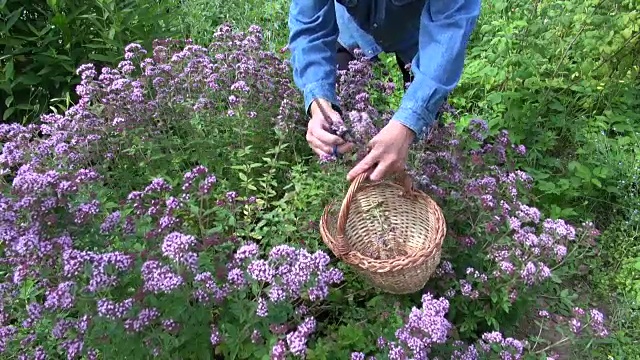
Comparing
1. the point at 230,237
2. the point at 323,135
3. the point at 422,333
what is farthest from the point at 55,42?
the point at 422,333

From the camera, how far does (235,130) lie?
2875 mm

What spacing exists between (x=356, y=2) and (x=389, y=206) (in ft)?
3.14

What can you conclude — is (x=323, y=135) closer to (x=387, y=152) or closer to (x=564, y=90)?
(x=387, y=152)

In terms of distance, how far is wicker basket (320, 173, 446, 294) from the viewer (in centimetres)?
223

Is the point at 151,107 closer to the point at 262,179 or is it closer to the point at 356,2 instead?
the point at 262,179

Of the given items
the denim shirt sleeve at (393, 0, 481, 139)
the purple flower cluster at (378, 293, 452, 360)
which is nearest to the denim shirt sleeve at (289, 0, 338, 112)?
the denim shirt sleeve at (393, 0, 481, 139)

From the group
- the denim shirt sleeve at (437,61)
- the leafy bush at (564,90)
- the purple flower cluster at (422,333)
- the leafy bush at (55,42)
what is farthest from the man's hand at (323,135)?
the leafy bush at (55,42)

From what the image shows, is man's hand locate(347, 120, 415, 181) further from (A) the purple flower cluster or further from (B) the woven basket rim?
(A) the purple flower cluster

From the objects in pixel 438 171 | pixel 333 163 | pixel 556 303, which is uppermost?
pixel 333 163

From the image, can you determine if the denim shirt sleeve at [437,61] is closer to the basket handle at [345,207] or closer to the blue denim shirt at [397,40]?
the blue denim shirt at [397,40]

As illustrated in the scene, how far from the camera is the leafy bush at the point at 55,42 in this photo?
344cm

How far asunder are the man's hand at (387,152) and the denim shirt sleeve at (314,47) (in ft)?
1.55

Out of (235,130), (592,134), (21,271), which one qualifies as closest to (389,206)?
(235,130)

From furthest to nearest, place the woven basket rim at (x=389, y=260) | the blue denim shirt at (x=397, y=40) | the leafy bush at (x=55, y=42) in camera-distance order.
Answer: the leafy bush at (x=55, y=42) < the blue denim shirt at (x=397, y=40) < the woven basket rim at (x=389, y=260)
